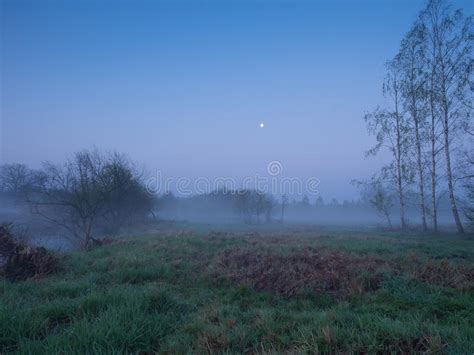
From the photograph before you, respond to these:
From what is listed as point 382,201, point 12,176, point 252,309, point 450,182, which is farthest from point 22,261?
point 12,176

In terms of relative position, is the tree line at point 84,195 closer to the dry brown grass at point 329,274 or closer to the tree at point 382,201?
the dry brown grass at point 329,274

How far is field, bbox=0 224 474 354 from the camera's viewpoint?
10.5ft

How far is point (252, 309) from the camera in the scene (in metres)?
4.60

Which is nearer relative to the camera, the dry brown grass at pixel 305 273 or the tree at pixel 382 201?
the dry brown grass at pixel 305 273

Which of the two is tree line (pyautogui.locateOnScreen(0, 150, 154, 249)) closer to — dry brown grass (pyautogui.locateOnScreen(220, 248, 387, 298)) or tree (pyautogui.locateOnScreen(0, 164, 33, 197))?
tree (pyautogui.locateOnScreen(0, 164, 33, 197))

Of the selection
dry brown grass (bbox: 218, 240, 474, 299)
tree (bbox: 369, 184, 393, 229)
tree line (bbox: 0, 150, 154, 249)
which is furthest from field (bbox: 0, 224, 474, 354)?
tree (bbox: 369, 184, 393, 229)

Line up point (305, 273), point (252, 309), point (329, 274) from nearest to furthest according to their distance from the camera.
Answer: point (252, 309)
point (329, 274)
point (305, 273)

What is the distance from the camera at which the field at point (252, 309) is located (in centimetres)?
319

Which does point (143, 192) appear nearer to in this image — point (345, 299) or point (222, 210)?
point (345, 299)

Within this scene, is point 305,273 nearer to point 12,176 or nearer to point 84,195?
point 84,195

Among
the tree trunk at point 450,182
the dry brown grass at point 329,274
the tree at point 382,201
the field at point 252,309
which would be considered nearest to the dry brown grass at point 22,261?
the field at point 252,309

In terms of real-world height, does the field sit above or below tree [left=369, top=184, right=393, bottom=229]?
below

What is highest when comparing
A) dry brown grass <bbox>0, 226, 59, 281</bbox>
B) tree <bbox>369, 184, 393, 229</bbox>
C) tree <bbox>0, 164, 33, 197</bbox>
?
tree <bbox>0, 164, 33, 197</bbox>

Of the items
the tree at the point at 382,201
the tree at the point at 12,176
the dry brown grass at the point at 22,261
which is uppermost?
the tree at the point at 12,176
